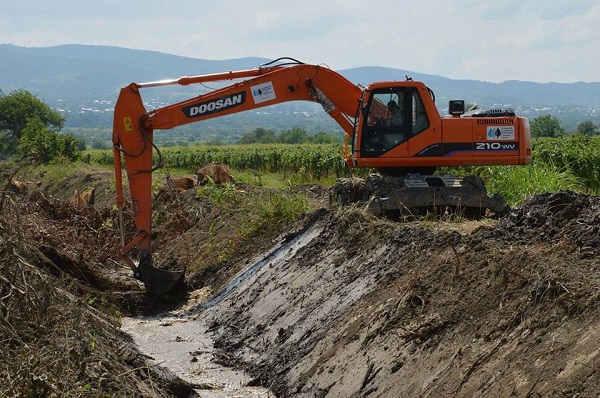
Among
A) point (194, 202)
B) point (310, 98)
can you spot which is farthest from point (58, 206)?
point (310, 98)

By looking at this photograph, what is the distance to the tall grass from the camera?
16.8 metres

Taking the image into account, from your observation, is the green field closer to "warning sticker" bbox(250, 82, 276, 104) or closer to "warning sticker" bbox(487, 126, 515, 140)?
"warning sticker" bbox(487, 126, 515, 140)

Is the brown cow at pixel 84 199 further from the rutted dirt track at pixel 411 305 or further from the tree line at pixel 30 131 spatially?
the tree line at pixel 30 131

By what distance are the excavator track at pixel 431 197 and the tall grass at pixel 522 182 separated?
166 centimetres

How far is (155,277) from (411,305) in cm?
710

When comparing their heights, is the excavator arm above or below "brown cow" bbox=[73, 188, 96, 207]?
above

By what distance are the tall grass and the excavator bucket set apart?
607cm

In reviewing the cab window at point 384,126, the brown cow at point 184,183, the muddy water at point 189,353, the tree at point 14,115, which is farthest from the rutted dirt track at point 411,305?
the tree at point 14,115

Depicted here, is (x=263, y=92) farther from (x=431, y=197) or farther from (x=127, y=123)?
(x=431, y=197)

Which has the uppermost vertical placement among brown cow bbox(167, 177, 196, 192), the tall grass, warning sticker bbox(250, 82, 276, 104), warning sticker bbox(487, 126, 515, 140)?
warning sticker bbox(250, 82, 276, 104)

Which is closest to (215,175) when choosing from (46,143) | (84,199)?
(84,199)

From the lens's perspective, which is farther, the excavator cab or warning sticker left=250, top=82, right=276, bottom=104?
warning sticker left=250, top=82, right=276, bottom=104

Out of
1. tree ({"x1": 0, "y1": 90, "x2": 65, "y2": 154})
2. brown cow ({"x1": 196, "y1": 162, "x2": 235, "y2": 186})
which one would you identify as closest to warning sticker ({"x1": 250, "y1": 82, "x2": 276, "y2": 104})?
brown cow ({"x1": 196, "y1": 162, "x2": 235, "y2": 186})

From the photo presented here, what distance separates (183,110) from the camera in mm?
15898
